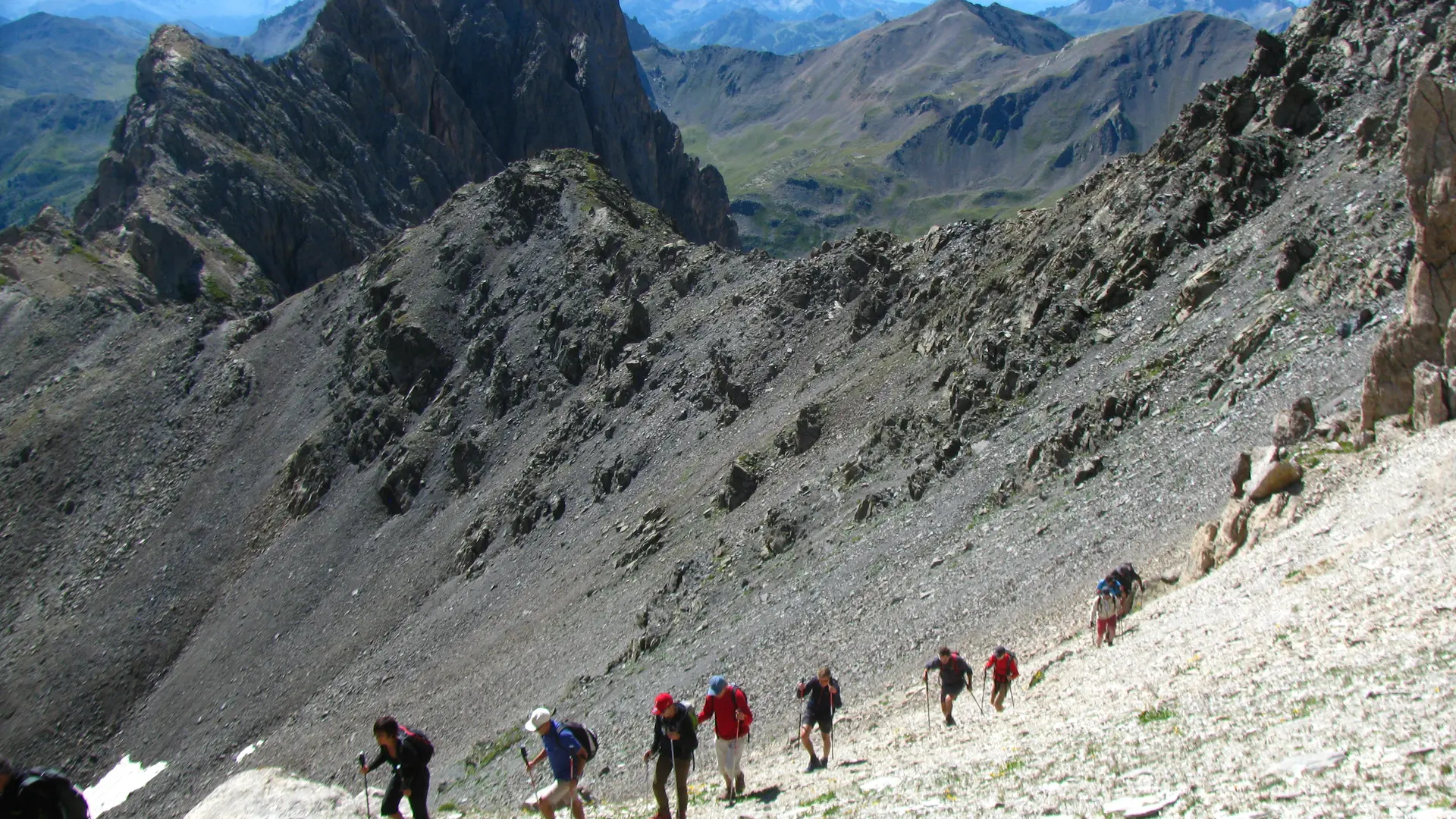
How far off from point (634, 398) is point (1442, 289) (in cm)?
4949

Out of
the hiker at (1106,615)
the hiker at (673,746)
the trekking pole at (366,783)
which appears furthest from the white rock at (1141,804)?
the hiker at (1106,615)

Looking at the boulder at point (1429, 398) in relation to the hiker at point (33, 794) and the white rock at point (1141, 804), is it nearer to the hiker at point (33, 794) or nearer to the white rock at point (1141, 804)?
the white rock at point (1141, 804)

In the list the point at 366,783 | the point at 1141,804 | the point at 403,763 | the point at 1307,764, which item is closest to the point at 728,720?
the point at 403,763

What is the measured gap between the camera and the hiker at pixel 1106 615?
70.6 ft

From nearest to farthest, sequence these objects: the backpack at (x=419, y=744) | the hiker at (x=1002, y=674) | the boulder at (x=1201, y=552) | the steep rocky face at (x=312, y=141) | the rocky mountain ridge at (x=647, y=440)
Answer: the backpack at (x=419, y=744)
the hiker at (x=1002, y=674)
the boulder at (x=1201, y=552)
the rocky mountain ridge at (x=647, y=440)
the steep rocky face at (x=312, y=141)

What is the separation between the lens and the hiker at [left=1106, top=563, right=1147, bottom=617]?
22812mm

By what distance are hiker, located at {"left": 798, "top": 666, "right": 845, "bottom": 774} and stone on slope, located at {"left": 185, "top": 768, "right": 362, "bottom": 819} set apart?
8.28 metres

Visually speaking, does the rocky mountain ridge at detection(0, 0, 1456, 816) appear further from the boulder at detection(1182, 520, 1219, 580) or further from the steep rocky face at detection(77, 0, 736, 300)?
the steep rocky face at detection(77, 0, 736, 300)

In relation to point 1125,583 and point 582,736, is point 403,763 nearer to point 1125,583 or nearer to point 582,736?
point 582,736

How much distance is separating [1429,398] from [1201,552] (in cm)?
556

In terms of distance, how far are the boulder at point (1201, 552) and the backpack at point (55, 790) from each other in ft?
69.7

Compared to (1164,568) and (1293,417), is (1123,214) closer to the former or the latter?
(1293,417)

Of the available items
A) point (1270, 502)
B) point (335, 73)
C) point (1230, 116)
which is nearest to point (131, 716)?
point (1270, 502)

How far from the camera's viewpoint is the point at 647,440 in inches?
2432
